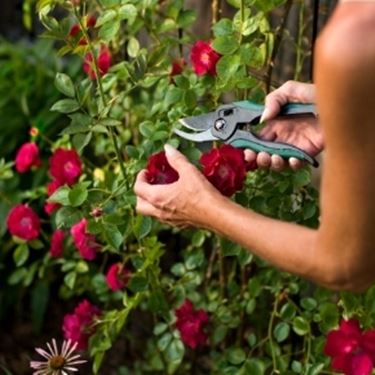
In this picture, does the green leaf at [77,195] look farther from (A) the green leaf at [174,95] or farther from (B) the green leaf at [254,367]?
(B) the green leaf at [254,367]

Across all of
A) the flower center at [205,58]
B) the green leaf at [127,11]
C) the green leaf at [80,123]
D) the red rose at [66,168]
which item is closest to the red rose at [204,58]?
the flower center at [205,58]

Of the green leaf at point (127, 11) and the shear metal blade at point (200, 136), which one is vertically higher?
the green leaf at point (127, 11)

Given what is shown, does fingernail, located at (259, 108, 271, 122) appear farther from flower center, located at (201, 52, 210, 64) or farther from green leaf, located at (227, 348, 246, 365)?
green leaf, located at (227, 348, 246, 365)

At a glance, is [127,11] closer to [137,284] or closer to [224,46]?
[224,46]

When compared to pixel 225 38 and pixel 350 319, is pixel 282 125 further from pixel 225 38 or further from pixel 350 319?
pixel 350 319

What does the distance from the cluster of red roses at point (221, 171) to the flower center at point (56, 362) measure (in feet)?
1.58

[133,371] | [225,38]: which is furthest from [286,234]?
[133,371]

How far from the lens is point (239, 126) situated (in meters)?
1.95

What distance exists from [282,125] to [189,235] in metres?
0.63

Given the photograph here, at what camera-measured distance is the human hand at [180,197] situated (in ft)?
5.59

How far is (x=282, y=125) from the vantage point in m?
1.99

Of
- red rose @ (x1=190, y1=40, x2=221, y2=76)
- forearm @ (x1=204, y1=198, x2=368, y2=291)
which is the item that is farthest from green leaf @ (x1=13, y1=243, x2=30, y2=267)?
forearm @ (x1=204, y1=198, x2=368, y2=291)

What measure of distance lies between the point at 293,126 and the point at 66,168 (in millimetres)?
618

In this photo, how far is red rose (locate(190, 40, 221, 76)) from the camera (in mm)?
2205
